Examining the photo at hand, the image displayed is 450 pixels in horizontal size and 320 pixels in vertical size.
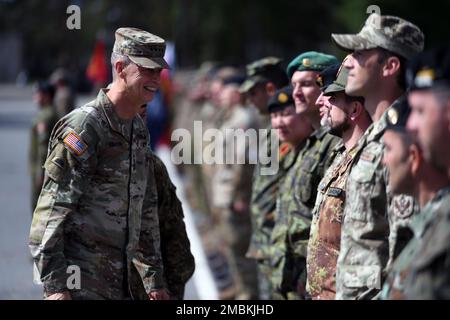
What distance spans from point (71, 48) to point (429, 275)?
7888 cm

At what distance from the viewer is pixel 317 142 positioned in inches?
290

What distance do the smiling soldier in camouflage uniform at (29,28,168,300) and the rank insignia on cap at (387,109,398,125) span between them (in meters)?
1.54

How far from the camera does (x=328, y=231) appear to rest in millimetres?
5520

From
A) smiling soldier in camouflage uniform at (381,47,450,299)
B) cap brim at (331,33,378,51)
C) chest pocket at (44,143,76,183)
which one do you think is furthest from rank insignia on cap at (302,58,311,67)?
smiling soldier in camouflage uniform at (381,47,450,299)

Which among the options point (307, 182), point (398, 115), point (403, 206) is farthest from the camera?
point (307, 182)

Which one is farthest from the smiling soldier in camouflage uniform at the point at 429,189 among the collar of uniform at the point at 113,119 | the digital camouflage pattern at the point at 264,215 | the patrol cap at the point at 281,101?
the digital camouflage pattern at the point at 264,215

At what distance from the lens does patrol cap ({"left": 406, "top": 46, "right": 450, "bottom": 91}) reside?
12.9 ft

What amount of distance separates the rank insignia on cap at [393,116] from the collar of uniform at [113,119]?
64.1 inches

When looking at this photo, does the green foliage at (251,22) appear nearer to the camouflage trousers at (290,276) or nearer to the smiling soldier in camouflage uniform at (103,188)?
the camouflage trousers at (290,276)

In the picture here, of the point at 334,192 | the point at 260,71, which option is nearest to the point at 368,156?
the point at 334,192

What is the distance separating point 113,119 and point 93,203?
1.53 feet

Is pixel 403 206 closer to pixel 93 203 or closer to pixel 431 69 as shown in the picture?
pixel 431 69
